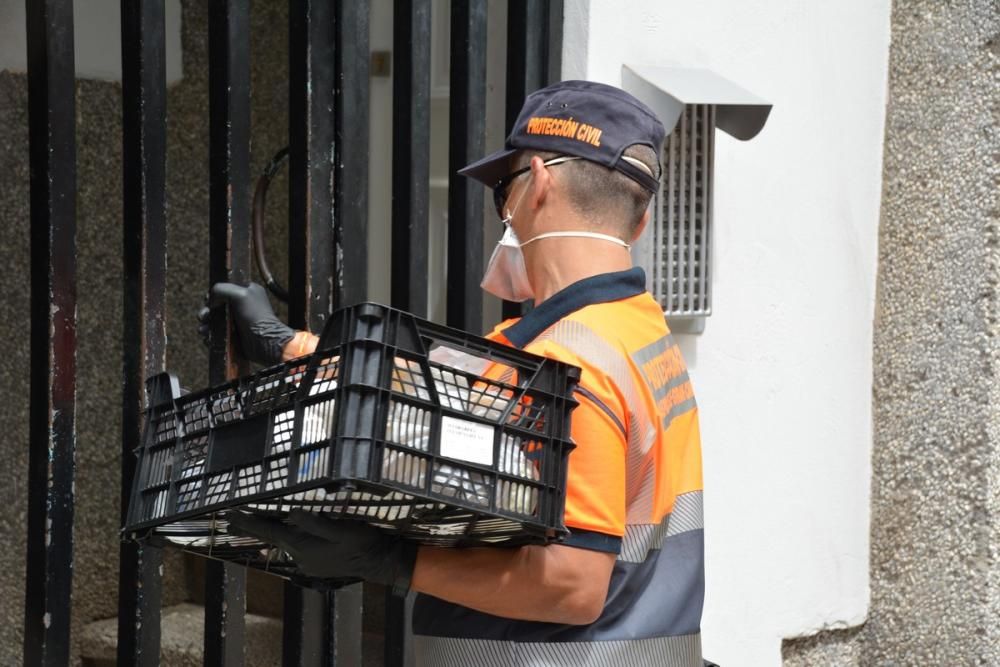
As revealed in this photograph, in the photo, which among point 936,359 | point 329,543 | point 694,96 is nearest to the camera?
point 329,543

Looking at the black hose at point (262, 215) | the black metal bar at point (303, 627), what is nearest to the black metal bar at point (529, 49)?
the black hose at point (262, 215)

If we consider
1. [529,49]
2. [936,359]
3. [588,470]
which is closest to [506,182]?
[588,470]

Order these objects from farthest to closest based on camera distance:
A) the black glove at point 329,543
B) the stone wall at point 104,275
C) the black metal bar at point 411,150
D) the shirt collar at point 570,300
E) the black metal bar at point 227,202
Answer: the stone wall at point 104,275 < the black metal bar at point 411,150 < the black metal bar at point 227,202 < the shirt collar at point 570,300 < the black glove at point 329,543

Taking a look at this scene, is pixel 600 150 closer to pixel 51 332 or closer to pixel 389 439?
pixel 389 439

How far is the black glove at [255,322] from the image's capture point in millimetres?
2580

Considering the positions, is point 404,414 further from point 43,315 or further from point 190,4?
point 190,4

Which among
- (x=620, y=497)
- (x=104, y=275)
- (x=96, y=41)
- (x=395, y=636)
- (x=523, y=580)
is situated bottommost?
(x=395, y=636)

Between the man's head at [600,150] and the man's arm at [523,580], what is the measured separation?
558 mm

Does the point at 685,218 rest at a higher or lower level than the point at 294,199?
higher

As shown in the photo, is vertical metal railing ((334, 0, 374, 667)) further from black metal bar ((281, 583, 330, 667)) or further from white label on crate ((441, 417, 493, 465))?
white label on crate ((441, 417, 493, 465))

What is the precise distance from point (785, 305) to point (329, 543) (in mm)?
2389

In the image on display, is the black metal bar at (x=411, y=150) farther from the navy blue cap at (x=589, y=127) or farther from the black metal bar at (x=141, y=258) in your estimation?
the navy blue cap at (x=589, y=127)

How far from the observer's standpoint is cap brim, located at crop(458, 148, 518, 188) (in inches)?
88.9

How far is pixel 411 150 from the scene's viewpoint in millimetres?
3059
